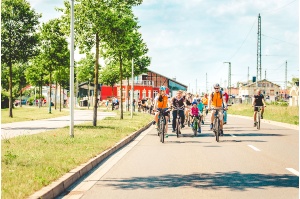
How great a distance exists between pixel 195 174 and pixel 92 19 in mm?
12597

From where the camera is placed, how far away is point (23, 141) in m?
12.7

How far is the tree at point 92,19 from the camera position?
1895 cm

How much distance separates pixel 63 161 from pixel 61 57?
31.4 meters

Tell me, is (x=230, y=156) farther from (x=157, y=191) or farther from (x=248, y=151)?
(x=157, y=191)

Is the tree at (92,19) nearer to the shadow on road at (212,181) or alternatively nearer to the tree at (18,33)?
the tree at (18,33)

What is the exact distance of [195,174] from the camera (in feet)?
26.7

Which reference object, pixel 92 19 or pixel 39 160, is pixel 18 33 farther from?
pixel 39 160

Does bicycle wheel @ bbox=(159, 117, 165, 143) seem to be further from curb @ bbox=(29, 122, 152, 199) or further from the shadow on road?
the shadow on road

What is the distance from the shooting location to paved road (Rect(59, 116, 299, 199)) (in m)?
6.50

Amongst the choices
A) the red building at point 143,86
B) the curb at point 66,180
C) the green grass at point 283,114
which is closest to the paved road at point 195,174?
the curb at point 66,180

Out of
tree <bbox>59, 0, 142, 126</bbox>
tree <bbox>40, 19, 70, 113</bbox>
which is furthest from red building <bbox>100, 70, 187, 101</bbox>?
tree <bbox>59, 0, 142, 126</bbox>

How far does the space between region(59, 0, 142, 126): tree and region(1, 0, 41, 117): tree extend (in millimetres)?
7208

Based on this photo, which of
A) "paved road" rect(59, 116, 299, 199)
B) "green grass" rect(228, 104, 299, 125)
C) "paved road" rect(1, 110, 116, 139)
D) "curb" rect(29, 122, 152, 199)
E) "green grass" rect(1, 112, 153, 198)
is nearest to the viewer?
"curb" rect(29, 122, 152, 199)

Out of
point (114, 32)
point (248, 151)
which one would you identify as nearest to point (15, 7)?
point (114, 32)
